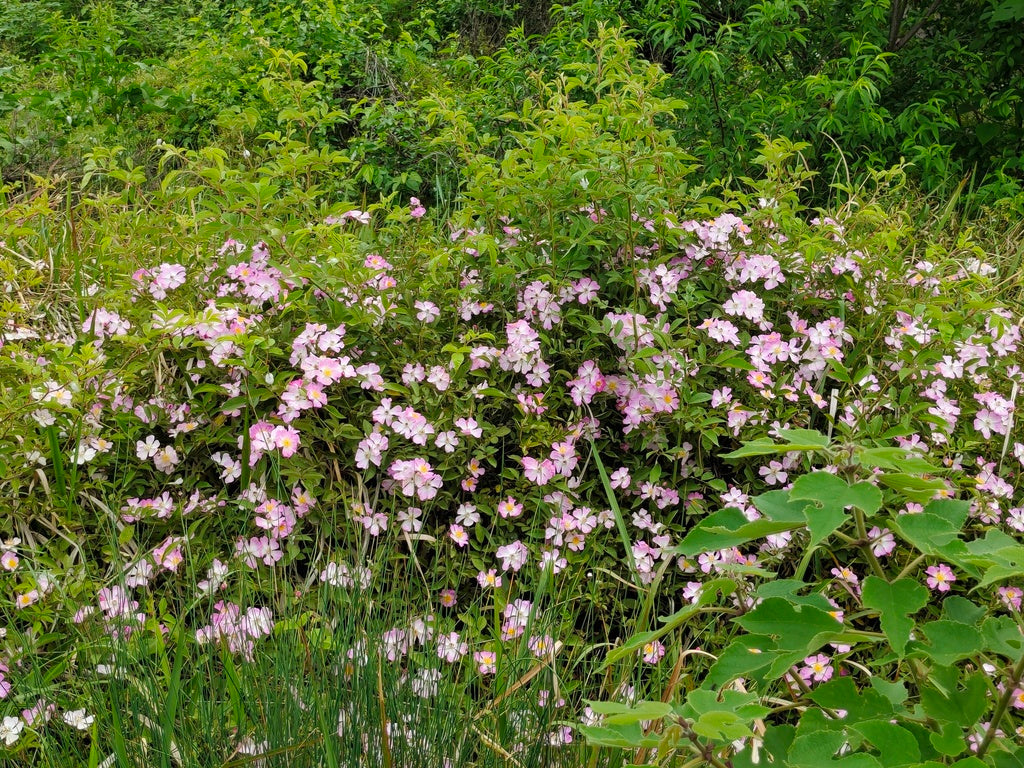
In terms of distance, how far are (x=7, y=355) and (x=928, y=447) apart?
7.47 feet

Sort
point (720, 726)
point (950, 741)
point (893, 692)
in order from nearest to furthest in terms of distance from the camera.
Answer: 1. point (720, 726)
2. point (950, 741)
3. point (893, 692)

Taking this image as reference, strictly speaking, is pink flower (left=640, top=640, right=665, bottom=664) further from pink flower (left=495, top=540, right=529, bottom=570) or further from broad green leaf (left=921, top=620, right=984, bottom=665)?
broad green leaf (left=921, top=620, right=984, bottom=665)

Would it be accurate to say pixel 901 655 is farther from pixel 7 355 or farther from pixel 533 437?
pixel 7 355

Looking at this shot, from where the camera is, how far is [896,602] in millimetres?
947

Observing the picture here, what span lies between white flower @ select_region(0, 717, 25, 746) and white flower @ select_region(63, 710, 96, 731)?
0.29 ft

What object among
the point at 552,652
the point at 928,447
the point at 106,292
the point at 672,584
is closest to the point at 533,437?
the point at 672,584

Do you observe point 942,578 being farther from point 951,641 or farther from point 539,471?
point 951,641

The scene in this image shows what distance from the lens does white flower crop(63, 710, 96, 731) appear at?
1580 mm

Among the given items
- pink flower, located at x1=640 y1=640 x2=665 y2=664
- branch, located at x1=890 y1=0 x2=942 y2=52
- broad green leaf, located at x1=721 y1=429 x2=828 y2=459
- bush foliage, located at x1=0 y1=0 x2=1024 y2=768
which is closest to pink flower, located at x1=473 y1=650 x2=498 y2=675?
bush foliage, located at x1=0 y1=0 x2=1024 y2=768

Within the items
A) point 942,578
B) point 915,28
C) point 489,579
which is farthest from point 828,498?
point 915,28

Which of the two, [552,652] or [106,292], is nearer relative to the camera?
[552,652]

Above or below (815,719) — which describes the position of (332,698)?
below

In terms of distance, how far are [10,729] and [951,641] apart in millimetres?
1497

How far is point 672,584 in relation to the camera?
7.04 feet
